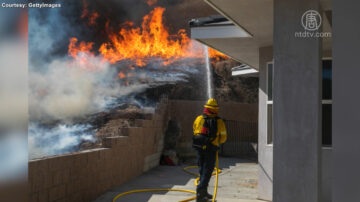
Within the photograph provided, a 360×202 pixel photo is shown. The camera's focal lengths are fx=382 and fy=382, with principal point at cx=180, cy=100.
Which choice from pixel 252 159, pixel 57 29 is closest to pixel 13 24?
pixel 252 159

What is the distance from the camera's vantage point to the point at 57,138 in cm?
1544

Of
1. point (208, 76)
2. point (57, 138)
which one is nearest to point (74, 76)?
point (57, 138)

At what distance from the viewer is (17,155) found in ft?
4.75

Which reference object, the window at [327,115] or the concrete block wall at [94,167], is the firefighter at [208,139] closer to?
the window at [327,115]

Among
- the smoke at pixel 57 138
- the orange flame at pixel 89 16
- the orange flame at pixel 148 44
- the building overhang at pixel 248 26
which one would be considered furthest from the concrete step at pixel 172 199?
the orange flame at pixel 89 16

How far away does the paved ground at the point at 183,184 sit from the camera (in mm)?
7710

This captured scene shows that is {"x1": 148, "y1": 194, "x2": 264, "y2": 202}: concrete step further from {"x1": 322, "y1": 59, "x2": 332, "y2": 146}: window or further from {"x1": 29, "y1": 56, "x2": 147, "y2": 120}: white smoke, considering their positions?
{"x1": 29, "y1": 56, "x2": 147, "y2": 120}: white smoke

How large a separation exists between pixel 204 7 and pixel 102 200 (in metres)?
27.0

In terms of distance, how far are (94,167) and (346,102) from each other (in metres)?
5.94

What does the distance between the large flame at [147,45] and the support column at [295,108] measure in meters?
25.2

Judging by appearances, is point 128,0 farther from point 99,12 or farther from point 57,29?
point 57,29

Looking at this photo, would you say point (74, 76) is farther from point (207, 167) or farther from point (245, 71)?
point (207, 167)

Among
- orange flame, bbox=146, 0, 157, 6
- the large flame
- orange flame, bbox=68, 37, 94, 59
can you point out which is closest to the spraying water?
the large flame

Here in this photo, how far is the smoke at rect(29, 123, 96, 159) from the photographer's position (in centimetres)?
1348
